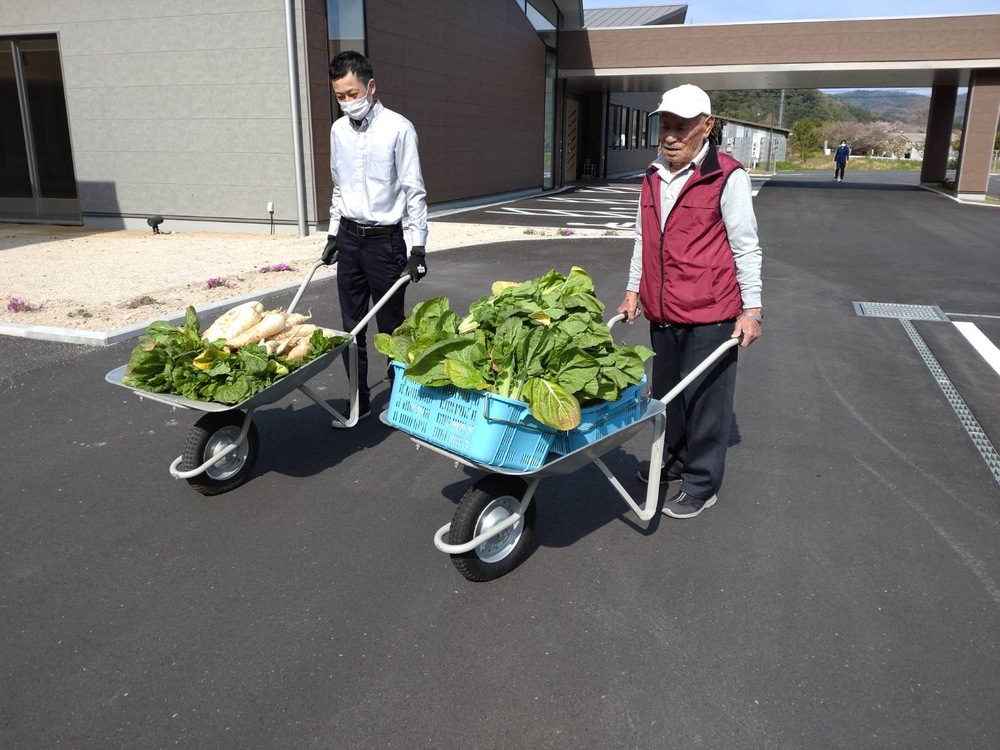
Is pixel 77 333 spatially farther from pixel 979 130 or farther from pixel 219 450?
pixel 979 130

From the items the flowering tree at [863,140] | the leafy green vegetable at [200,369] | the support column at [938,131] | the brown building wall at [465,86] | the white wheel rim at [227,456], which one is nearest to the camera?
the leafy green vegetable at [200,369]

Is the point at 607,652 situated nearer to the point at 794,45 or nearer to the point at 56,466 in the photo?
the point at 56,466

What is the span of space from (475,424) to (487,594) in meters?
0.83

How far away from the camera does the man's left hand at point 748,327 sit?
3705 millimetres

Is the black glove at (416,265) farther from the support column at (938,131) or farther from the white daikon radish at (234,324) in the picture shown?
the support column at (938,131)

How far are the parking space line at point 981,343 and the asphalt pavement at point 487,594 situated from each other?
3.96ft

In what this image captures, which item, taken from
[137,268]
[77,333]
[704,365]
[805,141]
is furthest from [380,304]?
[805,141]

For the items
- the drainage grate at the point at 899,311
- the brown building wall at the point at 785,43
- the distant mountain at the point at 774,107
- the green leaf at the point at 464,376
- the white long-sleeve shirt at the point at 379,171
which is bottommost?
the drainage grate at the point at 899,311

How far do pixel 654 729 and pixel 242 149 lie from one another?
1444 cm

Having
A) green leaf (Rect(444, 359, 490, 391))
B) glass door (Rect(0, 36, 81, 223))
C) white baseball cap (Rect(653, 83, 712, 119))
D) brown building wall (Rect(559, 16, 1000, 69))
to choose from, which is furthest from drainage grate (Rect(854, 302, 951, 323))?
brown building wall (Rect(559, 16, 1000, 69))

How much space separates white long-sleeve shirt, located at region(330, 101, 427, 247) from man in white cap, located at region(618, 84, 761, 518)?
1534mm

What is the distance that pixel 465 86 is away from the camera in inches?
822

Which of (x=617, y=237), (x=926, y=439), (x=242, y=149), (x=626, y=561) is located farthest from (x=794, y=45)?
(x=626, y=561)

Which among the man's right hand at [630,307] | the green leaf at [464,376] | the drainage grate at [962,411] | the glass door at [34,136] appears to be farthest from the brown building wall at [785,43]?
the green leaf at [464,376]
